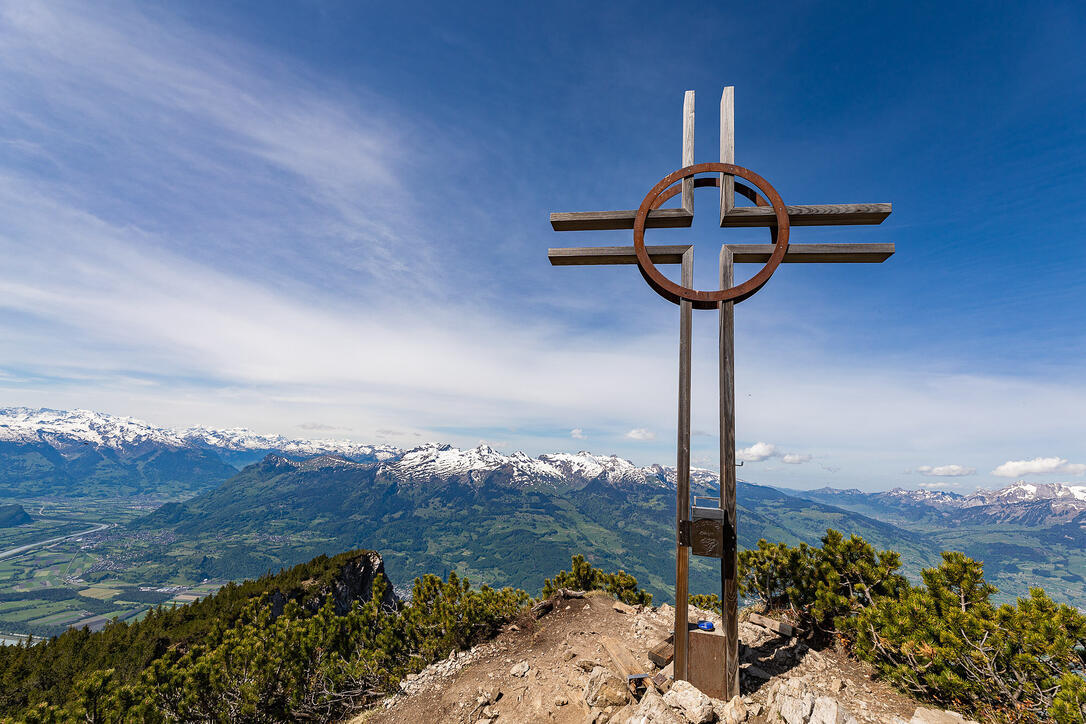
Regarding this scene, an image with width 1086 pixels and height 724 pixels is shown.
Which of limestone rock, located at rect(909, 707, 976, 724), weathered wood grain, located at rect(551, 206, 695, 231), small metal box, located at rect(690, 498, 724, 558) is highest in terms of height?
weathered wood grain, located at rect(551, 206, 695, 231)

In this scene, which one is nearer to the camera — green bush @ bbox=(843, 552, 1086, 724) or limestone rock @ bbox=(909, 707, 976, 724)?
green bush @ bbox=(843, 552, 1086, 724)

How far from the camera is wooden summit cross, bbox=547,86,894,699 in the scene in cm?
784

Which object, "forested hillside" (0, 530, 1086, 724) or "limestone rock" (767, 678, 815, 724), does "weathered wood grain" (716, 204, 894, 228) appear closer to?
"forested hillside" (0, 530, 1086, 724)

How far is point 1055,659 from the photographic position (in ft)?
20.8

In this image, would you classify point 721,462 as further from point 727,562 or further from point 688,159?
point 688,159

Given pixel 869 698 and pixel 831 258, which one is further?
pixel 831 258

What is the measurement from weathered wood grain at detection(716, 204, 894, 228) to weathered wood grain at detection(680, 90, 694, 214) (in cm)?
81

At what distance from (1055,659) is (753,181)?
9124 millimetres

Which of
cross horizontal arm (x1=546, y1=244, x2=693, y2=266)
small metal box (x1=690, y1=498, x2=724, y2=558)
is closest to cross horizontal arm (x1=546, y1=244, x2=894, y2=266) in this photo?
cross horizontal arm (x1=546, y1=244, x2=693, y2=266)

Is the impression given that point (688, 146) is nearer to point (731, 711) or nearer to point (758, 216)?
point (758, 216)

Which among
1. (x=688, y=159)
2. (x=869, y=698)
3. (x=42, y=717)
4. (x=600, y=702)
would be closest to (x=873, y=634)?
(x=869, y=698)

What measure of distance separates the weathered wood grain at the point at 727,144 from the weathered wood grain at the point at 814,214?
0.57 feet

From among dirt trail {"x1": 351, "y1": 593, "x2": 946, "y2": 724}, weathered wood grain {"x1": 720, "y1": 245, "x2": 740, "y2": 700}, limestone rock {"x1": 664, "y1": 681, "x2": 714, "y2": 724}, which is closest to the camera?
limestone rock {"x1": 664, "y1": 681, "x2": 714, "y2": 724}

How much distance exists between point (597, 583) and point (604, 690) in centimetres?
1121
